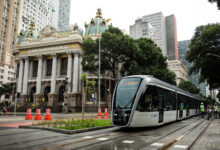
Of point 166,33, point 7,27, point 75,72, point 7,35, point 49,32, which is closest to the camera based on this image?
point 75,72

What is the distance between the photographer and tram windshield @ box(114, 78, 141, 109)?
10.6 metres

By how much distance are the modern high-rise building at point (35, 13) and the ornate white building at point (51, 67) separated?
4523 centimetres

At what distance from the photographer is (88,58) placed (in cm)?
3294

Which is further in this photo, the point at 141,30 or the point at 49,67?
the point at 141,30

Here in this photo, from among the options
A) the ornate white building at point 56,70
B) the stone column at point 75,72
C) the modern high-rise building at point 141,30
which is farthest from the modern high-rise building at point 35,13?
the stone column at point 75,72

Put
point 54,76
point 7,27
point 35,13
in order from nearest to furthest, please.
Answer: point 54,76
point 7,27
point 35,13

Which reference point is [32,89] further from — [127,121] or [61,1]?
[61,1]

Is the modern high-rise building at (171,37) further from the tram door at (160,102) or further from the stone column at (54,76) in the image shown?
the tram door at (160,102)

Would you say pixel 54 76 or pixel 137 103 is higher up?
pixel 54 76

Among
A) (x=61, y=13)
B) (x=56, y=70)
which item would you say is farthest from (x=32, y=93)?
(x=61, y=13)

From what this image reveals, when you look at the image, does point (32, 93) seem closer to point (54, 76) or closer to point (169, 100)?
point (54, 76)

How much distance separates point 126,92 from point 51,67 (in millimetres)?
40989

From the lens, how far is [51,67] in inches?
1912

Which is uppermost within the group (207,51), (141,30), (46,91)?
(141,30)
